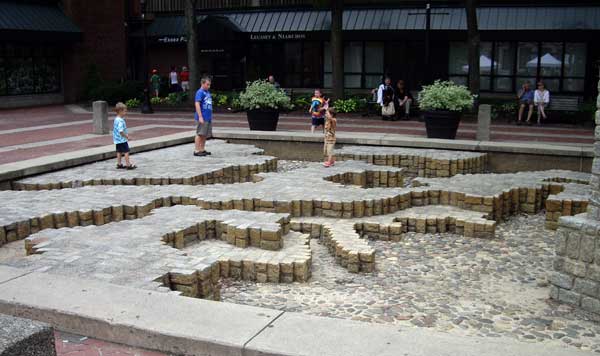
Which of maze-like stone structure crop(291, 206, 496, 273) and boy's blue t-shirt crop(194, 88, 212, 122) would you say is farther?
boy's blue t-shirt crop(194, 88, 212, 122)

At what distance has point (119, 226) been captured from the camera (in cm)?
827

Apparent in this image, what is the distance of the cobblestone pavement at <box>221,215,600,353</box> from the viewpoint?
6410 millimetres

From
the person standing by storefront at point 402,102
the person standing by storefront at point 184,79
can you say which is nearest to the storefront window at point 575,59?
the person standing by storefront at point 402,102

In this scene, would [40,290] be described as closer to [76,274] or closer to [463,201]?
[76,274]

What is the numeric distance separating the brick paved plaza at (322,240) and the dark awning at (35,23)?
17179mm

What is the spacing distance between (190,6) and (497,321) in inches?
923

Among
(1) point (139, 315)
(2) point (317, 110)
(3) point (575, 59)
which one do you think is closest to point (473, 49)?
(3) point (575, 59)

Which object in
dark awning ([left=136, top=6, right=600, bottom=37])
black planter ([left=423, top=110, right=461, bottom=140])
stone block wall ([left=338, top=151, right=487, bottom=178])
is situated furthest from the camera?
dark awning ([left=136, top=6, right=600, bottom=37])

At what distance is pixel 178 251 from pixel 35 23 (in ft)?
82.4

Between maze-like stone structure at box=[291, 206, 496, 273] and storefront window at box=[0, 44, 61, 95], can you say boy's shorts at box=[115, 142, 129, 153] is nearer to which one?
maze-like stone structure at box=[291, 206, 496, 273]

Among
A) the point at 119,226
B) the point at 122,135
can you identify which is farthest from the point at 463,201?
the point at 122,135

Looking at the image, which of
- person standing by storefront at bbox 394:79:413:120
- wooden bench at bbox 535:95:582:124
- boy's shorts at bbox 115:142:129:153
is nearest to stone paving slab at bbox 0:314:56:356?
boy's shorts at bbox 115:142:129:153

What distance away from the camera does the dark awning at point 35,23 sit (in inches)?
1067

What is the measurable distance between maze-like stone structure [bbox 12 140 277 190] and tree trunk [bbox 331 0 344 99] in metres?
11.1
